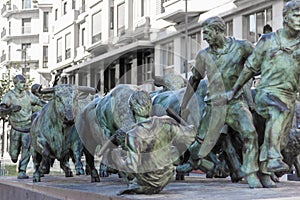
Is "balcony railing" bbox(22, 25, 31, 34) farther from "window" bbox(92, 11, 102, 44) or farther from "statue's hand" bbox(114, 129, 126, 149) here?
"statue's hand" bbox(114, 129, 126, 149)

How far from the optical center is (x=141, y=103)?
7207mm

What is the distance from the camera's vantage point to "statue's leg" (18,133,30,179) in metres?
12.9

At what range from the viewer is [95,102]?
11453 mm

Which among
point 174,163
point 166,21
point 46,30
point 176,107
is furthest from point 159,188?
point 46,30

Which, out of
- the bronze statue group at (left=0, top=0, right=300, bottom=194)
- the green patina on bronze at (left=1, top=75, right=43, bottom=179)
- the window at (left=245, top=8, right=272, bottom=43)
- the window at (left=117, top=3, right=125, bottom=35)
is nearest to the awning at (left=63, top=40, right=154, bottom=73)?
the bronze statue group at (left=0, top=0, right=300, bottom=194)

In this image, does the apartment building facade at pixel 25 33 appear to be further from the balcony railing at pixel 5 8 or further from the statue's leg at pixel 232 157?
the statue's leg at pixel 232 157

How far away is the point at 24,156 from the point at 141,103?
6.47 metres

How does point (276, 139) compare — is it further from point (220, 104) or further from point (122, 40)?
point (122, 40)

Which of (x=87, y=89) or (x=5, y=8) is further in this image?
(x=5, y=8)

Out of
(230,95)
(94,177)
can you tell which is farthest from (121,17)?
(230,95)

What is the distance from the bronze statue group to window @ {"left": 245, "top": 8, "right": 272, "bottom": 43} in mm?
15528

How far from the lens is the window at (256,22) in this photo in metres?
25.7

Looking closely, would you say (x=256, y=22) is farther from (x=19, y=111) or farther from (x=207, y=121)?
(x=207, y=121)

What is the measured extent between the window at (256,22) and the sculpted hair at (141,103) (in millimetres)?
19096
